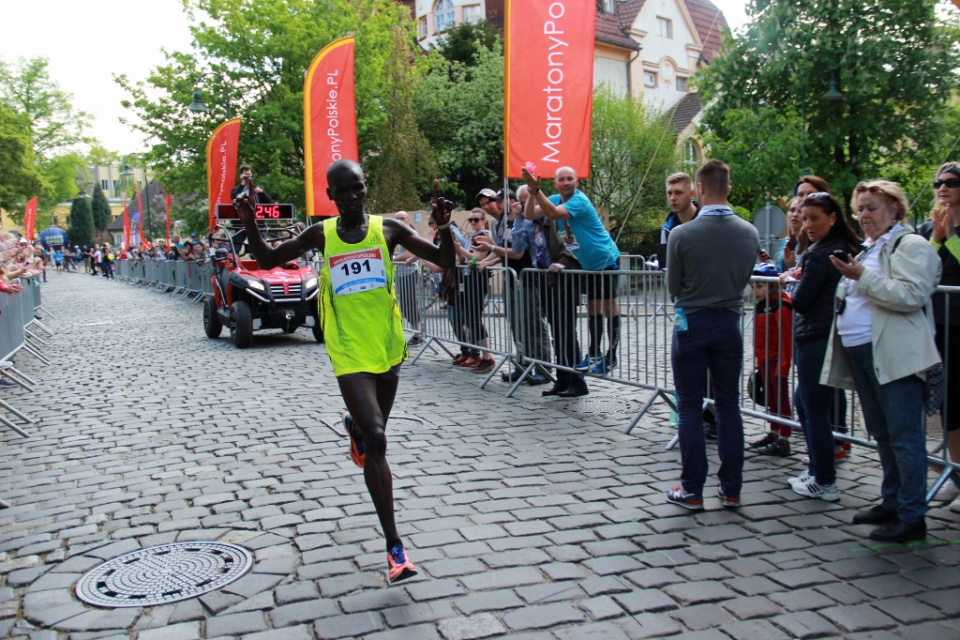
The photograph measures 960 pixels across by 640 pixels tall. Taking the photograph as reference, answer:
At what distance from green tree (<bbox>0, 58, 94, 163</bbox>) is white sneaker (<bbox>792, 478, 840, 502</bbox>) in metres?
60.5

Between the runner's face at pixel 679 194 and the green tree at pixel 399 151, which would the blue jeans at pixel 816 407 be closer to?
the runner's face at pixel 679 194

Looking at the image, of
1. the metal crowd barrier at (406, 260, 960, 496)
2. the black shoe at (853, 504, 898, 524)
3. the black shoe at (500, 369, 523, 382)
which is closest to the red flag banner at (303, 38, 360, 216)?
the metal crowd barrier at (406, 260, 960, 496)

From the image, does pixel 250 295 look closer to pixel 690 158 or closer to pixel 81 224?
pixel 690 158

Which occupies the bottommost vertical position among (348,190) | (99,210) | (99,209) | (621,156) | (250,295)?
(250,295)

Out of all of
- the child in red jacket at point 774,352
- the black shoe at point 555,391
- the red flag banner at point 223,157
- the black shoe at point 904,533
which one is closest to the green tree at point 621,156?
the red flag banner at point 223,157

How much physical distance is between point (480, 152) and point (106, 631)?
30155mm

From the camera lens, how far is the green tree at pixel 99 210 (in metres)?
119

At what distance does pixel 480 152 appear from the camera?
32.5m

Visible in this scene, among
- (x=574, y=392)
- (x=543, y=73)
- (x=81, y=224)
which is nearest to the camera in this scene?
(x=574, y=392)

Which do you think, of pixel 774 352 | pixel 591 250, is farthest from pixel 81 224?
pixel 774 352

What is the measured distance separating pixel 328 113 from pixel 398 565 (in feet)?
39.2

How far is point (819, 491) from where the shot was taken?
16.1ft

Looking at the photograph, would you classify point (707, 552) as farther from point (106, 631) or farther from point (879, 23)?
point (879, 23)

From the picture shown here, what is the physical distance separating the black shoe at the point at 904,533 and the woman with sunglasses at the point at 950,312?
60 centimetres
